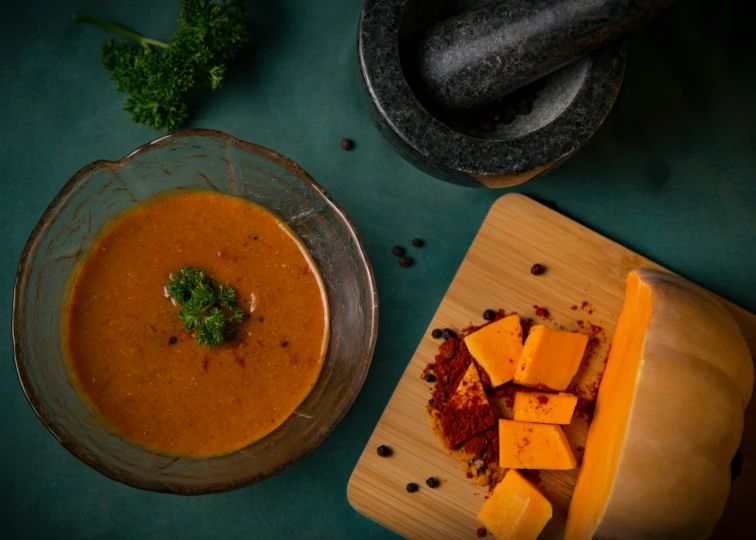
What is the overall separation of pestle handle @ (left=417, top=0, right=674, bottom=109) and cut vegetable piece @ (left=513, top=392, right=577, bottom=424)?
1.08 m

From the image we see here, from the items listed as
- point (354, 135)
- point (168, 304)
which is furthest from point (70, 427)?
point (354, 135)

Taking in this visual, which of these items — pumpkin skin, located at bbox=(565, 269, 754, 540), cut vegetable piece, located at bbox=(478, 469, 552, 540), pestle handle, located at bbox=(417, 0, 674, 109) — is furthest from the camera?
cut vegetable piece, located at bbox=(478, 469, 552, 540)

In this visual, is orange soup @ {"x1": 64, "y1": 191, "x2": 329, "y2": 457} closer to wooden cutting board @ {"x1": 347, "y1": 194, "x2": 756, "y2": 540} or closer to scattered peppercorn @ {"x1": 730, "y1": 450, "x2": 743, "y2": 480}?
wooden cutting board @ {"x1": 347, "y1": 194, "x2": 756, "y2": 540}

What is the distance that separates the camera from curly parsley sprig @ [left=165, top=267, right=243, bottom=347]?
7.16ft

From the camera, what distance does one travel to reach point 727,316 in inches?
92.3

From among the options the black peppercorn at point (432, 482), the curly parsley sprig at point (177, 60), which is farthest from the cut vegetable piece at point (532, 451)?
the curly parsley sprig at point (177, 60)

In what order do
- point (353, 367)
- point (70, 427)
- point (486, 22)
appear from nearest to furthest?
point (486, 22) → point (70, 427) → point (353, 367)

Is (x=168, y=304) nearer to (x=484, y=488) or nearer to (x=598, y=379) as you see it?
(x=484, y=488)

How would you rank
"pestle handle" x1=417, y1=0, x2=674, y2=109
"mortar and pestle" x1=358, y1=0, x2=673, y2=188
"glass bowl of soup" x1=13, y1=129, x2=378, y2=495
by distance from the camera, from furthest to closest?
"glass bowl of soup" x1=13, y1=129, x2=378, y2=495
"mortar and pestle" x1=358, y1=0, x2=673, y2=188
"pestle handle" x1=417, y1=0, x2=674, y2=109

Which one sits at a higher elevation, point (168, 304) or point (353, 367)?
point (168, 304)

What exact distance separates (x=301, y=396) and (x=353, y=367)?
0.22 meters

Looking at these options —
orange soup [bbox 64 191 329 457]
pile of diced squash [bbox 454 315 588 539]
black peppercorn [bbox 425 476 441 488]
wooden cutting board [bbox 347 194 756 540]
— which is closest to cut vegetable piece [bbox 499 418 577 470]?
pile of diced squash [bbox 454 315 588 539]

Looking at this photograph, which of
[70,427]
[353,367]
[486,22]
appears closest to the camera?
[486,22]

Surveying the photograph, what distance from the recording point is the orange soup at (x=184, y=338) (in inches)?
88.7
